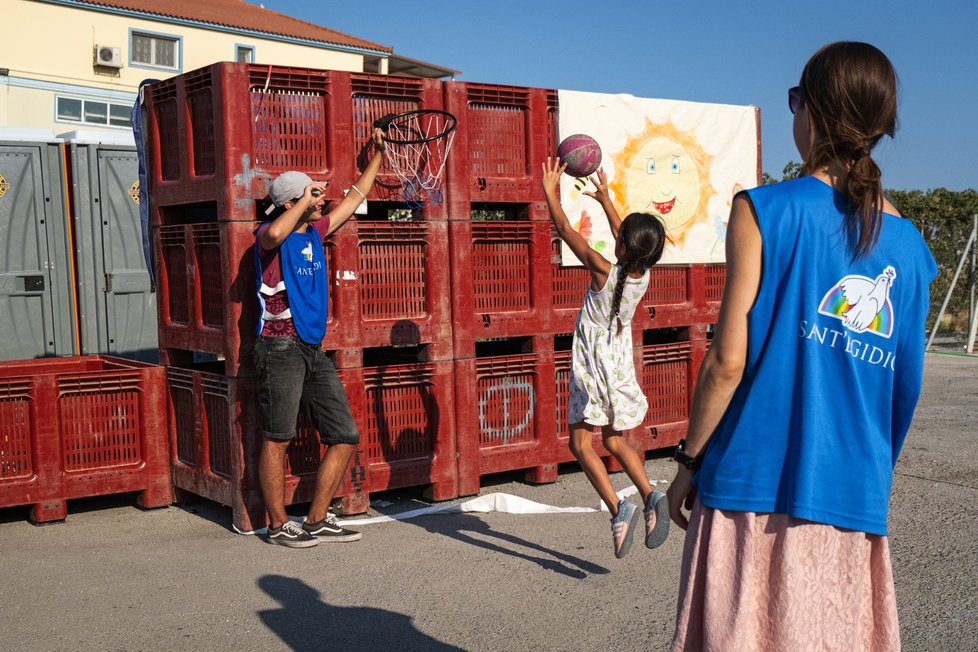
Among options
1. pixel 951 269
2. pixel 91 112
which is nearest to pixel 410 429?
pixel 951 269

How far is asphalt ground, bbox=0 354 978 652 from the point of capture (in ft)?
14.4

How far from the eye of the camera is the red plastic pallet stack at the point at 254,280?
19.9 ft

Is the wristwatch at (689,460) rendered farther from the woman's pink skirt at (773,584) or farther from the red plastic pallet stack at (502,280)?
the red plastic pallet stack at (502,280)

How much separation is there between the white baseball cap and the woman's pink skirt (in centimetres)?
385

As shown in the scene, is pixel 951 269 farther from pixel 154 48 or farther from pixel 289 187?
pixel 154 48

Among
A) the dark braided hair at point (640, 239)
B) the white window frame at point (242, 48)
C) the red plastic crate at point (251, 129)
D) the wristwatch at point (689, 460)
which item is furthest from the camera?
the white window frame at point (242, 48)

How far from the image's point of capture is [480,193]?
22.8ft

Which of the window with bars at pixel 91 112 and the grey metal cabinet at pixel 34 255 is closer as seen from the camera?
the grey metal cabinet at pixel 34 255

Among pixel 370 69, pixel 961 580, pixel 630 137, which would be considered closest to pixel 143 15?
pixel 370 69

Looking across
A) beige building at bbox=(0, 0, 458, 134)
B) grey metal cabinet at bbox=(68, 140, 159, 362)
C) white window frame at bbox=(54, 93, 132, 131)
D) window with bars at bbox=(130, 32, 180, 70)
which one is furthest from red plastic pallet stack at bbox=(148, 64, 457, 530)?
window with bars at bbox=(130, 32, 180, 70)

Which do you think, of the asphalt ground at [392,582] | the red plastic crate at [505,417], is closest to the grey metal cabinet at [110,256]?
the asphalt ground at [392,582]

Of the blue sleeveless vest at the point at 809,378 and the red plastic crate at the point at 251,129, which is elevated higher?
the red plastic crate at the point at 251,129

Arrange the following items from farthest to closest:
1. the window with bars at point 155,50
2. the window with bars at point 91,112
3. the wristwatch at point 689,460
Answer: the window with bars at point 155,50 < the window with bars at point 91,112 < the wristwatch at point 689,460

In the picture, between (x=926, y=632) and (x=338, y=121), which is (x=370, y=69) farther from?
(x=926, y=632)
